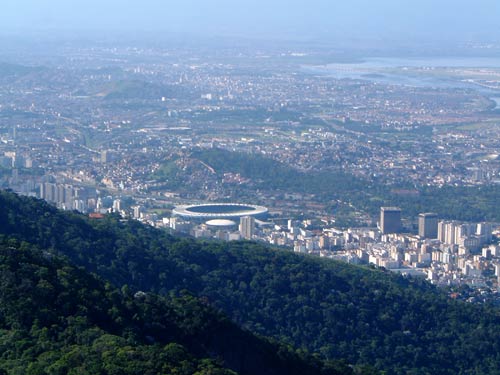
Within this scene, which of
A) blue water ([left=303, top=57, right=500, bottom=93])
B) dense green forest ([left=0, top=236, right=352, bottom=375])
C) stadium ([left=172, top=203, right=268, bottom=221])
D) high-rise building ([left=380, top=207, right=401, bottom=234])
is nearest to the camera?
dense green forest ([left=0, top=236, right=352, bottom=375])

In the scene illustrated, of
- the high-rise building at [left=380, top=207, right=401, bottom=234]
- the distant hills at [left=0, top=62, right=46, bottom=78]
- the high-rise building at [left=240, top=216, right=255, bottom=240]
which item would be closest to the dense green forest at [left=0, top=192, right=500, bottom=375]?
the high-rise building at [left=240, top=216, right=255, bottom=240]

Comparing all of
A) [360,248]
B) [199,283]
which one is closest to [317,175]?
[360,248]

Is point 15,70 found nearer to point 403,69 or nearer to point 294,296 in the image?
point 403,69

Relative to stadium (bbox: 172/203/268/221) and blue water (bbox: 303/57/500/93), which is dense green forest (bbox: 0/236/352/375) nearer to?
stadium (bbox: 172/203/268/221)

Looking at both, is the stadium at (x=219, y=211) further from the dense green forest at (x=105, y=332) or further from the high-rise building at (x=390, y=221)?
the dense green forest at (x=105, y=332)

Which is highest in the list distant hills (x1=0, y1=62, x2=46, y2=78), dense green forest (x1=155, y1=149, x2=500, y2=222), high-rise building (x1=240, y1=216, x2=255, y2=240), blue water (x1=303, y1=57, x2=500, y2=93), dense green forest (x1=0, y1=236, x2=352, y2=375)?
dense green forest (x1=0, y1=236, x2=352, y2=375)

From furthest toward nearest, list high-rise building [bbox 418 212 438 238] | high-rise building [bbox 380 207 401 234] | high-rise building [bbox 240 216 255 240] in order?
1. high-rise building [bbox 380 207 401 234]
2. high-rise building [bbox 418 212 438 238]
3. high-rise building [bbox 240 216 255 240]

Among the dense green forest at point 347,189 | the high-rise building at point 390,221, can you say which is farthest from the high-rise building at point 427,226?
the dense green forest at point 347,189
